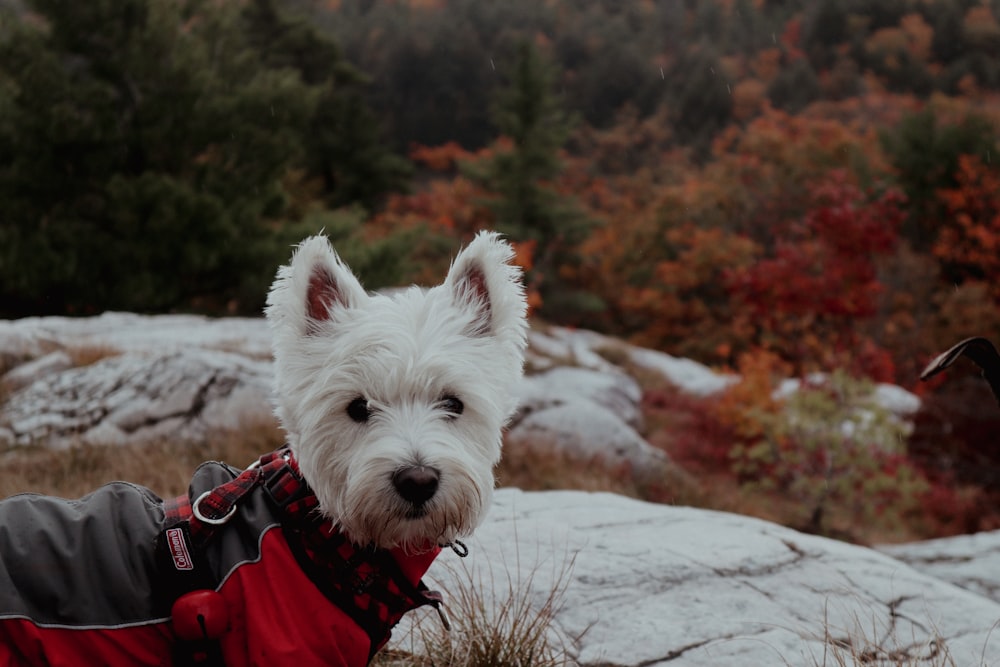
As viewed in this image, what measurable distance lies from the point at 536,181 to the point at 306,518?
23250 mm

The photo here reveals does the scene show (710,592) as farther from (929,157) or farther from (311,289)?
(929,157)

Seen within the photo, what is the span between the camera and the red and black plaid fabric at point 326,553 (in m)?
2.27

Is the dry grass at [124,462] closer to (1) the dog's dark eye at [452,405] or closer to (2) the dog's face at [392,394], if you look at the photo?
(2) the dog's face at [392,394]

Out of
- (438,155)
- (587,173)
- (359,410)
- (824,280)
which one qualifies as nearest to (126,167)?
(359,410)

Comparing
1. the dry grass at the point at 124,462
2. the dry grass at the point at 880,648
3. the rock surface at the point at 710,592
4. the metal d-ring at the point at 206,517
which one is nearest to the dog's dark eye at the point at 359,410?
the metal d-ring at the point at 206,517

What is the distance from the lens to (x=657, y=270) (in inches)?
1034

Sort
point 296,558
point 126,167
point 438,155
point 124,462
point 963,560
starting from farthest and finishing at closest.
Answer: point 438,155 → point 126,167 → point 963,560 → point 124,462 → point 296,558

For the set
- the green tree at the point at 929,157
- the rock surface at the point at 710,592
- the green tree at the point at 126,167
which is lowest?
the rock surface at the point at 710,592

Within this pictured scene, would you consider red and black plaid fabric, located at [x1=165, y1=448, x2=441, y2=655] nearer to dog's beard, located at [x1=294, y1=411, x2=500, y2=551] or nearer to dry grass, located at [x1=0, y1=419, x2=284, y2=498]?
dog's beard, located at [x1=294, y1=411, x2=500, y2=551]

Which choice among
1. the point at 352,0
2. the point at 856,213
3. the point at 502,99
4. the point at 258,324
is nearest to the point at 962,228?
the point at 856,213

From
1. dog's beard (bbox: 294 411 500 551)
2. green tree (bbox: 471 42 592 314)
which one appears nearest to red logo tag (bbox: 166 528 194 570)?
dog's beard (bbox: 294 411 500 551)

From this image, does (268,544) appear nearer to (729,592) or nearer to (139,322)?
(729,592)

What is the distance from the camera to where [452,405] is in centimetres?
243

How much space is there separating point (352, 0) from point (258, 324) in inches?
1926
